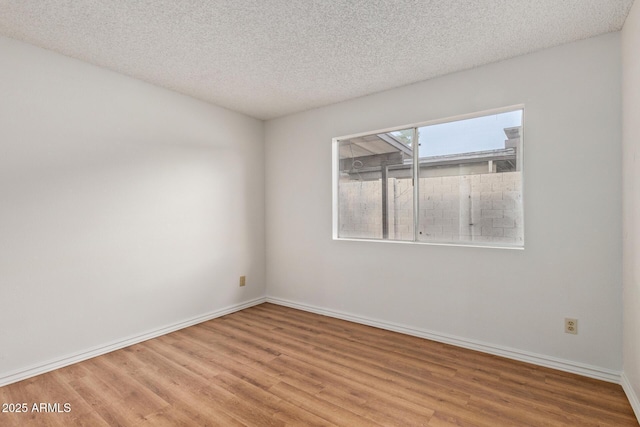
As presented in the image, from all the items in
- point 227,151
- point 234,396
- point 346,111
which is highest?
point 346,111

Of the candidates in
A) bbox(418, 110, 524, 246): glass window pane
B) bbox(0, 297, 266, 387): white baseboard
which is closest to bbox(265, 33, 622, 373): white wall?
bbox(418, 110, 524, 246): glass window pane

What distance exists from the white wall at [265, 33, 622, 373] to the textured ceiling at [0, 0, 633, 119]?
8.6 inches

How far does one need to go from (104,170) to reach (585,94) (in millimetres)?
3904

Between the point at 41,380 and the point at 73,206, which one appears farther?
the point at 73,206

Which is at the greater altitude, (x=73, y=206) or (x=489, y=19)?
(x=489, y=19)

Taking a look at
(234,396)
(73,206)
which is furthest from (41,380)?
(234,396)

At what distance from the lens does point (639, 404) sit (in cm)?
182

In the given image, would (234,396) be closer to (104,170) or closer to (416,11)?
(104,170)

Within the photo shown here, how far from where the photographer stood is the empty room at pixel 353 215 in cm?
203

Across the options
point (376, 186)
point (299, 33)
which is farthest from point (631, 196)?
point (299, 33)

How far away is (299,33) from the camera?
230cm

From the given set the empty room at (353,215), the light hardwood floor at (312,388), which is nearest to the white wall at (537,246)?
the empty room at (353,215)

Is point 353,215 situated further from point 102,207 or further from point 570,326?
point 102,207

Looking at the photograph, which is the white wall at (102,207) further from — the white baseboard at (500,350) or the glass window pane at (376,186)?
the white baseboard at (500,350)
